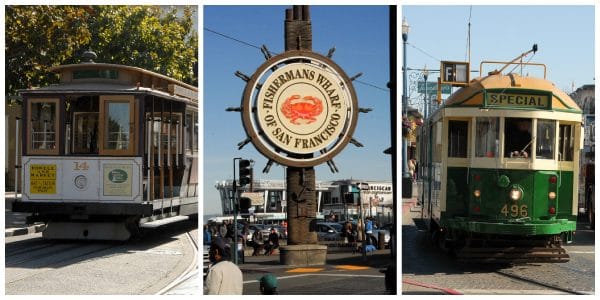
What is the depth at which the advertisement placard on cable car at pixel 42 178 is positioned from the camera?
467 inches

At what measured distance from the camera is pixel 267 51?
7.65 meters

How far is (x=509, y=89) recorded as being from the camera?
10609 millimetres

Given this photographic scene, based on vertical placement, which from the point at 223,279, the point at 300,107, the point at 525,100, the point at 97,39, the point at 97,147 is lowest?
the point at 223,279

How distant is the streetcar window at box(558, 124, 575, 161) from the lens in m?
10.8

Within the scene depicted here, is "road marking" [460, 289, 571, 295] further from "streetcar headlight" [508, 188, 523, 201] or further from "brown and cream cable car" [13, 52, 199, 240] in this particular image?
"brown and cream cable car" [13, 52, 199, 240]

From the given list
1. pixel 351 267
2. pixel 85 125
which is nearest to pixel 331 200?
pixel 351 267

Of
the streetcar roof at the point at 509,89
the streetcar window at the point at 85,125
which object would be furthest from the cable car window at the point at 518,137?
the streetcar window at the point at 85,125

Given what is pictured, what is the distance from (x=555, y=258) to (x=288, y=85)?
18.2ft

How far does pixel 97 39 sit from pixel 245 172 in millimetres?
11169

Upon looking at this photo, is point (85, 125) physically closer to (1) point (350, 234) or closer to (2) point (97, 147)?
(2) point (97, 147)

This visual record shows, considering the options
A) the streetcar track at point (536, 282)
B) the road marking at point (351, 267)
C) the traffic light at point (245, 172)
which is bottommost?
the streetcar track at point (536, 282)

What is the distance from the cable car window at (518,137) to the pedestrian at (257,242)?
4.19 meters

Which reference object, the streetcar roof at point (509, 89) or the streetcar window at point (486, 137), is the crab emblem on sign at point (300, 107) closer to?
the streetcar roof at point (509, 89)

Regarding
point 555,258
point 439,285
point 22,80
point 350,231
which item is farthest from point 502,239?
point 22,80
